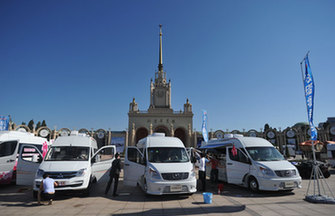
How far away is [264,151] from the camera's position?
9086mm

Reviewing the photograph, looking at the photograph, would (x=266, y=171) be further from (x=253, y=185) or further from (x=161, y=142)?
(x=161, y=142)

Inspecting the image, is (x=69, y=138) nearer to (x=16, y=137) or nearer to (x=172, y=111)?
(x=16, y=137)

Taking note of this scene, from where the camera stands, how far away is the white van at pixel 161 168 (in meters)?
7.00

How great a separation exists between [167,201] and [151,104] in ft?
161

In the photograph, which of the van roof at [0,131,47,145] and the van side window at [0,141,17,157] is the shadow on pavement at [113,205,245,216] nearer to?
the van side window at [0,141,17,157]

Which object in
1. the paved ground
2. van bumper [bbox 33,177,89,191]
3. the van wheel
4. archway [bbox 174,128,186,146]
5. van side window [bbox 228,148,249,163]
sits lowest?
the paved ground

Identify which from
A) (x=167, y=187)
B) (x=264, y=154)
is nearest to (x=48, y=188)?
(x=167, y=187)

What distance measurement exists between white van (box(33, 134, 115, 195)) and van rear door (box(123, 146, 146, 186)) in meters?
1.33

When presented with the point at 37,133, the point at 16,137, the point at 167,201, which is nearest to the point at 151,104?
the point at 37,133

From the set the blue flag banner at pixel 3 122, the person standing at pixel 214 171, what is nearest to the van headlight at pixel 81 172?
the person standing at pixel 214 171

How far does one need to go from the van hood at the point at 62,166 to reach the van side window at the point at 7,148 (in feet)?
13.9

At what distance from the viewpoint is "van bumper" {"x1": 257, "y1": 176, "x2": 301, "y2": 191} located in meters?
7.59

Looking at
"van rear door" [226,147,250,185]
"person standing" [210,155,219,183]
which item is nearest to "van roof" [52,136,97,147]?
"person standing" [210,155,219,183]

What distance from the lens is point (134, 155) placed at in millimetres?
8766
